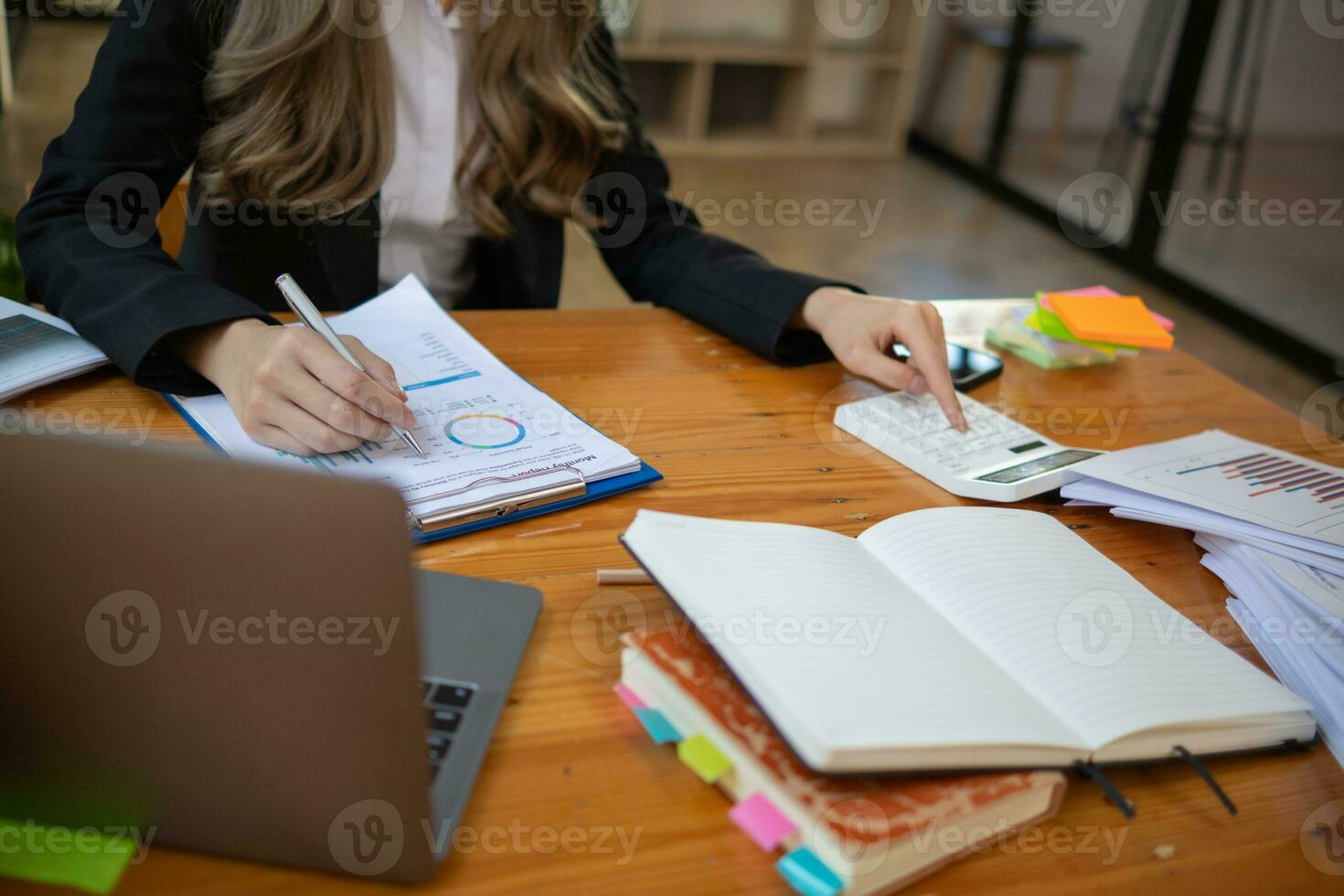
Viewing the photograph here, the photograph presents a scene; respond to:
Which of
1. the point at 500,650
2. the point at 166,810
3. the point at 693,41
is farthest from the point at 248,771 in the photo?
the point at 693,41

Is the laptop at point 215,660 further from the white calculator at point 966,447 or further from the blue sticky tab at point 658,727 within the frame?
the white calculator at point 966,447

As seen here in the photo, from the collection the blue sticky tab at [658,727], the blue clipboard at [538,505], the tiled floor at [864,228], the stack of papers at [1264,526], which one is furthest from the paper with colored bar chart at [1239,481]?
the tiled floor at [864,228]

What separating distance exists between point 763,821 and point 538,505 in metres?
0.33

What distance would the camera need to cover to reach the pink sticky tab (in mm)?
588

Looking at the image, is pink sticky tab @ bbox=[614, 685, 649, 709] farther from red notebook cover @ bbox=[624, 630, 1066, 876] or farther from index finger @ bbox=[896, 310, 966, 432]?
index finger @ bbox=[896, 310, 966, 432]

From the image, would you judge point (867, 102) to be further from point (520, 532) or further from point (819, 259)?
point (520, 532)

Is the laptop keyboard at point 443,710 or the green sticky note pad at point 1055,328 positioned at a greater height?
the green sticky note pad at point 1055,328

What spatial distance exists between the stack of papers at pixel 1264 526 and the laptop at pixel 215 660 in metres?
0.53

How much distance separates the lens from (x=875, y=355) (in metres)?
1.02

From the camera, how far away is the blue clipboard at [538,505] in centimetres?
73

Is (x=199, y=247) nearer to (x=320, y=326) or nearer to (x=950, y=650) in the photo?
(x=320, y=326)

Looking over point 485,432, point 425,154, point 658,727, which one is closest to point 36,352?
point 485,432

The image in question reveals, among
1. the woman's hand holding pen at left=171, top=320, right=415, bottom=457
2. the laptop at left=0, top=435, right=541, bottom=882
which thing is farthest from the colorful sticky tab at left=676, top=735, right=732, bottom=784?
the woman's hand holding pen at left=171, top=320, right=415, bottom=457

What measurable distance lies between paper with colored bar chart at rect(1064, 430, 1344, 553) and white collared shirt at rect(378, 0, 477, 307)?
2.69ft
